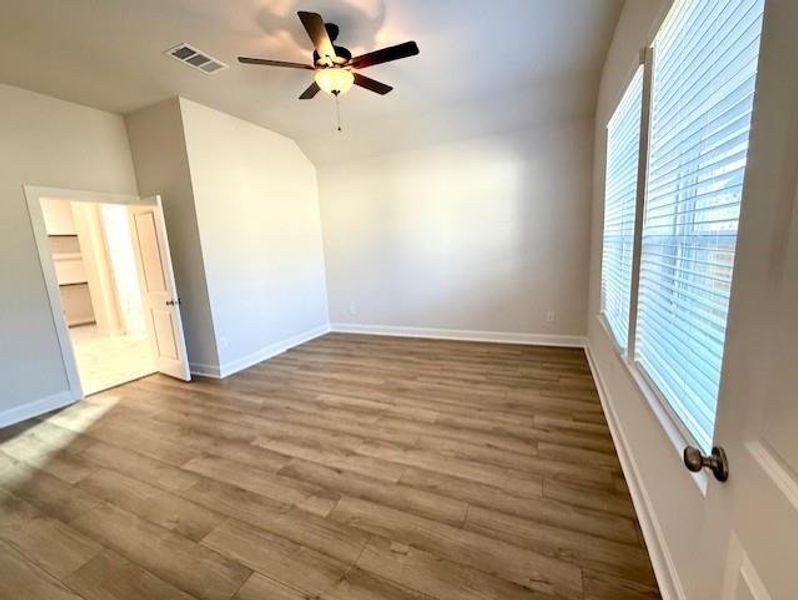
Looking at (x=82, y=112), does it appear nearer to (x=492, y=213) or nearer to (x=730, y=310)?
(x=492, y=213)

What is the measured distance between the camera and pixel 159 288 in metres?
3.70

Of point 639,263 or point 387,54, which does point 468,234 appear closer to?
point 387,54

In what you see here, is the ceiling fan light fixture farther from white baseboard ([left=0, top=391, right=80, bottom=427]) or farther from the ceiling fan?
white baseboard ([left=0, top=391, right=80, bottom=427])

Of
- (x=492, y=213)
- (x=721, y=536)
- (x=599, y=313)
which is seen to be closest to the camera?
(x=721, y=536)

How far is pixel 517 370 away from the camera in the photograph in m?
3.55

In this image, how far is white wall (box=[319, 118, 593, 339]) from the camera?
4047 mm

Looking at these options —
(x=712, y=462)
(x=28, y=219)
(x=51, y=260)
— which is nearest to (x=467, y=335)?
(x=712, y=462)

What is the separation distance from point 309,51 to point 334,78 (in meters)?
0.54

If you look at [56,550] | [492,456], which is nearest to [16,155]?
[56,550]

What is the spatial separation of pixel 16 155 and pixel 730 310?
4814 millimetres

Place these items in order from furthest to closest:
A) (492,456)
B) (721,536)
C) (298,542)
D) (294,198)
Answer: (294,198) < (492,456) < (298,542) < (721,536)

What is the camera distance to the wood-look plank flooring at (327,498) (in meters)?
1.42

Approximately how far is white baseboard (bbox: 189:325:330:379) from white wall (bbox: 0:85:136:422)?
1.18 metres

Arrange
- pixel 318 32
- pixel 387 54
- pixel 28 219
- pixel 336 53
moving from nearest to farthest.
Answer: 1. pixel 318 32
2. pixel 387 54
3. pixel 336 53
4. pixel 28 219
